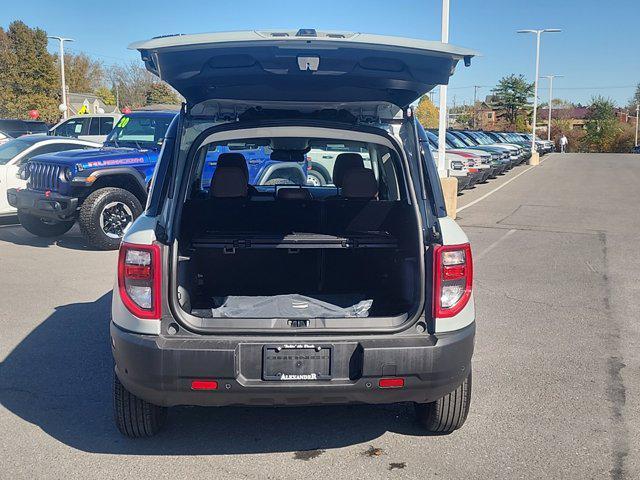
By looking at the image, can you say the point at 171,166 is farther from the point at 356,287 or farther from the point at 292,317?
the point at 356,287

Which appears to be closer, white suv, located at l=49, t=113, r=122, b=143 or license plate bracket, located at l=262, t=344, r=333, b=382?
license plate bracket, located at l=262, t=344, r=333, b=382

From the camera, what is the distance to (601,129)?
282 ft

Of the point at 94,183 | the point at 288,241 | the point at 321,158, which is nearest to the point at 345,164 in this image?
the point at 288,241

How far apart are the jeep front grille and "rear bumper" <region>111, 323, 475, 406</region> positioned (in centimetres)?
705

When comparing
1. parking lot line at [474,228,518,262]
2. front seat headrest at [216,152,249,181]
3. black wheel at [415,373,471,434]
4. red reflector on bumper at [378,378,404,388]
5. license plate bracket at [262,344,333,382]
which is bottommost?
parking lot line at [474,228,518,262]

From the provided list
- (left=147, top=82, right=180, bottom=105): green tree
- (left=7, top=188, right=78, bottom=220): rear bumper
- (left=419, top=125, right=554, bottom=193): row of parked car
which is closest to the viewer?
(left=7, top=188, right=78, bottom=220): rear bumper

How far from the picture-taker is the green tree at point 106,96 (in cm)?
7902

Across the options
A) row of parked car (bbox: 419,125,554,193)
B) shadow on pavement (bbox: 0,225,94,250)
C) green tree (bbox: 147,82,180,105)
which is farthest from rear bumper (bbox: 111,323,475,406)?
green tree (bbox: 147,82,180,105)

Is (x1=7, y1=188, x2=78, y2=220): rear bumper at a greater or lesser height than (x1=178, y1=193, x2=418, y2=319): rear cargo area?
lesser

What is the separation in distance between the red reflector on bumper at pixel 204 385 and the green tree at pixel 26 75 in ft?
178

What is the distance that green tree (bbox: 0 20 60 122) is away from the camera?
2079 inches

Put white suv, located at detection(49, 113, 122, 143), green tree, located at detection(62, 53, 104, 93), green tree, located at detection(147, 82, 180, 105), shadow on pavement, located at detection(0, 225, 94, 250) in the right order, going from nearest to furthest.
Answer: shadow on pavement, located at detection(0, 225, 94, 250) < white suv, located at detection(49, 113, 122, 143) < green tree, located at detection(147, 82, 180, 105) < green tree, located at detection(62, 53, 104, 93)

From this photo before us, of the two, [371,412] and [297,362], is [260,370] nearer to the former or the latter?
[297,362]

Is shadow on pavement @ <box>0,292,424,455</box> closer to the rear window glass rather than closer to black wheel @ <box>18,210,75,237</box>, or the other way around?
the rear window glass
